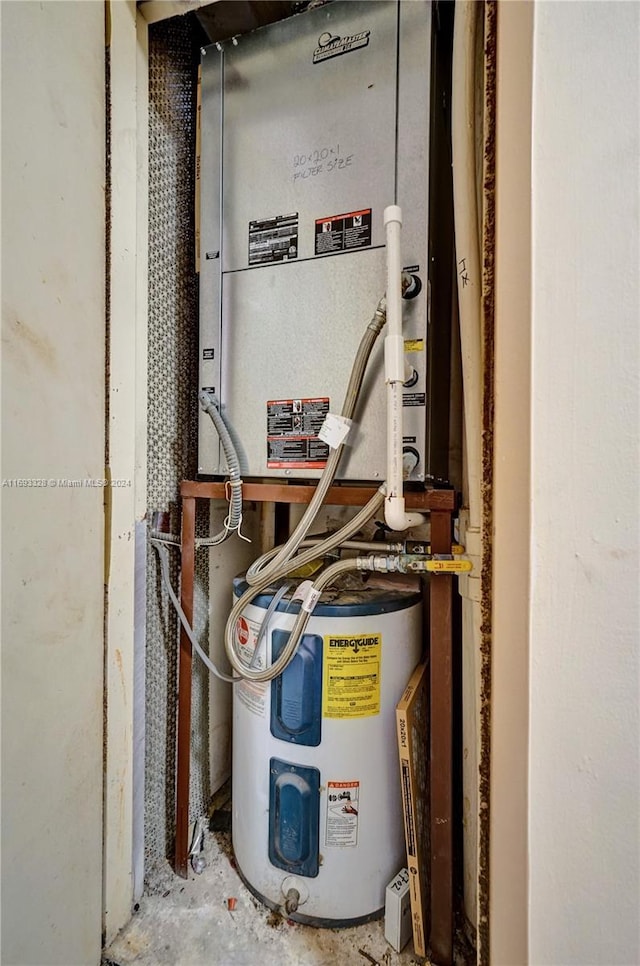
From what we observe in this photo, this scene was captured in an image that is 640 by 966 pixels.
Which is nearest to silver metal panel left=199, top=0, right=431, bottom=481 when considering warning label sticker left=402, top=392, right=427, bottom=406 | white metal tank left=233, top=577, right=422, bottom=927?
warning label sticker left=402, top=392, right=427, bottom=406

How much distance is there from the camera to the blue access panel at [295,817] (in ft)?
2.88

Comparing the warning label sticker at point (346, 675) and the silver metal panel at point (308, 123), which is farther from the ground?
the silver metal panel at point (308, 123)

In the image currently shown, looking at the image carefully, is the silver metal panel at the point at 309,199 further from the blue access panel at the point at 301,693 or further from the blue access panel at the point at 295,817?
the blue access panel at the point at 295,817

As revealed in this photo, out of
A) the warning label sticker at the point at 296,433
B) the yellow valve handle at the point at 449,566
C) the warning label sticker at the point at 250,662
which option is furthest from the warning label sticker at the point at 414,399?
the warning label sticker at the point at 250,662

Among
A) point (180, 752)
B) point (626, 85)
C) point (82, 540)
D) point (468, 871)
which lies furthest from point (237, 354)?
point (468, 871)

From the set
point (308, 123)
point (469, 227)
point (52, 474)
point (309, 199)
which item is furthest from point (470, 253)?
point (52, 474)

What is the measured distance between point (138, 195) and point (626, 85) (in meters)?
0.89

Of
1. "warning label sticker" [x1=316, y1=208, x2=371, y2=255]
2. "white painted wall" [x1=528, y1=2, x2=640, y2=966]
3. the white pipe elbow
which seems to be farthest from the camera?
"warning label sticker" [x1=316, y1=208, x2=371, y2=255]

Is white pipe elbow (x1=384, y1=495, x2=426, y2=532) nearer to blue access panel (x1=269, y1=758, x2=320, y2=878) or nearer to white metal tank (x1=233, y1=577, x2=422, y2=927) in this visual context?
white metal tank (x1=233, y1=577, x2=422, y2=927)

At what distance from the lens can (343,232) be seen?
35.8 inches

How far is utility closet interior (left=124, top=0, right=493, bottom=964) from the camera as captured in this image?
0.84 metres

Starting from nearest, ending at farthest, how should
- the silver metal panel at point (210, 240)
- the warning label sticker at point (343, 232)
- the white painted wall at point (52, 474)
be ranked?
1. the white painted wall at point (52, 474)
2. the warning label sticker at point (343, 232)
3. the silver metal panel at point (210, 240)

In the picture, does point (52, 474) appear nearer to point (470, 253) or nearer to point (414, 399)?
point (414, 399)

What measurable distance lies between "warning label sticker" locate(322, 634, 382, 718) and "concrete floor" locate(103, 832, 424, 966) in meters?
0.46
